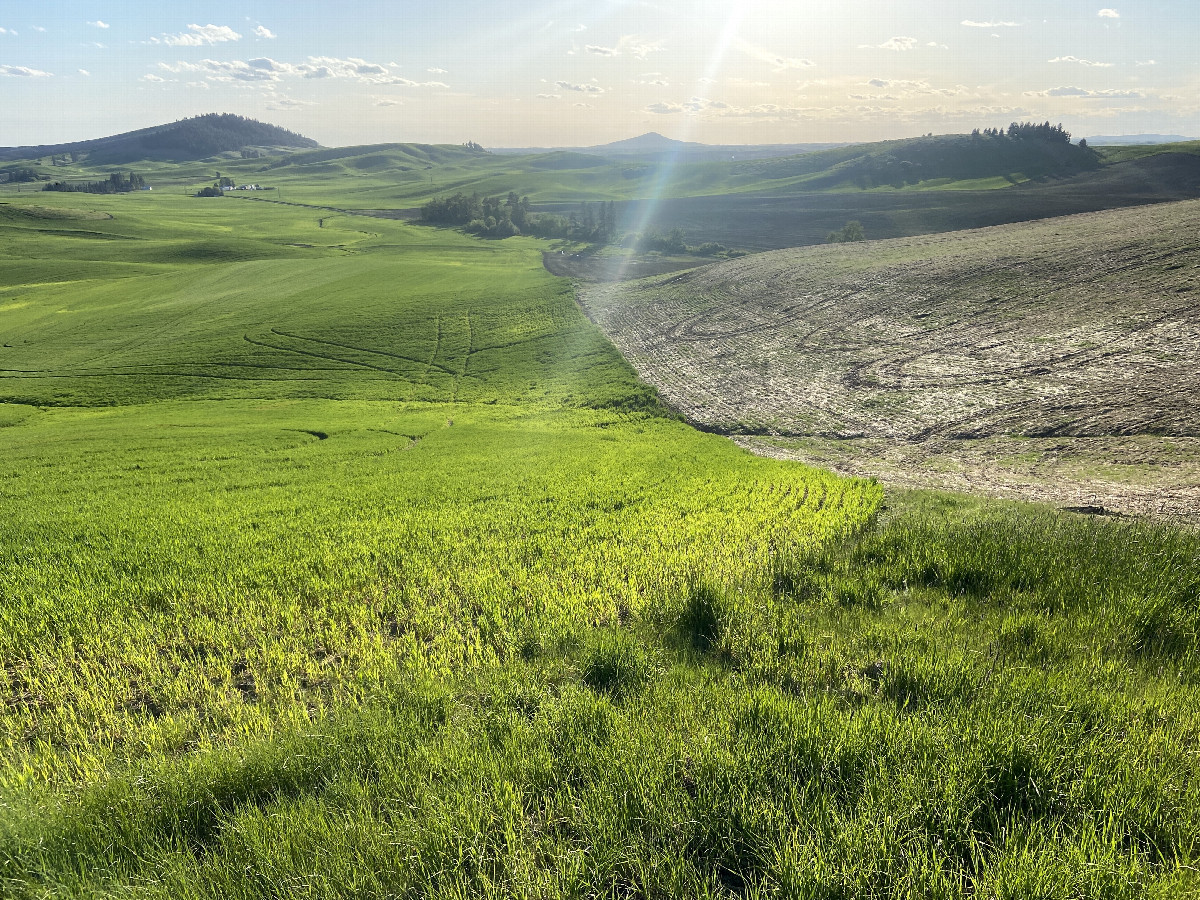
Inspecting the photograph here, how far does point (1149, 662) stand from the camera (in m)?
6.06

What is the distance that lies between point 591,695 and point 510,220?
17239 centimetres

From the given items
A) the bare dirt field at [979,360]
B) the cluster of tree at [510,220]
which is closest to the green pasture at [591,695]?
the bare dirt field at [979,360]

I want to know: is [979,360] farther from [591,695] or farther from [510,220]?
[510,220]

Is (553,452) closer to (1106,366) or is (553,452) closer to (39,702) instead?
(39,702)

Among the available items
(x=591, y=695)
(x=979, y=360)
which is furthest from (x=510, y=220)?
(x=591, y=695)

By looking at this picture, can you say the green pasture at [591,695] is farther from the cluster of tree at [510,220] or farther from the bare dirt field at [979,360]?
the cluster of tree at [510,220]

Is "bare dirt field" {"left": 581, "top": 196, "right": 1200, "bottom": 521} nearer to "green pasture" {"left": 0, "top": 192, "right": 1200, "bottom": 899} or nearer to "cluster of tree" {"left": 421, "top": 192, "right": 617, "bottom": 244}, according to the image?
"green pasture" {"left": 0, "top": 192, "right": 1200, "bottom": 899}

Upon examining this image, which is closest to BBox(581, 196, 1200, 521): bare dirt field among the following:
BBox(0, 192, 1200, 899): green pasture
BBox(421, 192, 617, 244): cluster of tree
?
BBox(0, 192, 1200, 899): green pasture

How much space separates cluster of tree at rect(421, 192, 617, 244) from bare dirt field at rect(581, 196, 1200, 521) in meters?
87.0

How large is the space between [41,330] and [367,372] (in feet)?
139

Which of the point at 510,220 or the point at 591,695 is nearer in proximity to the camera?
the point at 591,695

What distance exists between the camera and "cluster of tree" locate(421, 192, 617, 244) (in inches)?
5812

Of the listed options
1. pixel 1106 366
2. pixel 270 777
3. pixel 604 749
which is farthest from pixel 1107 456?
pixel 270 777

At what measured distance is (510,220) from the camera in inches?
6388
